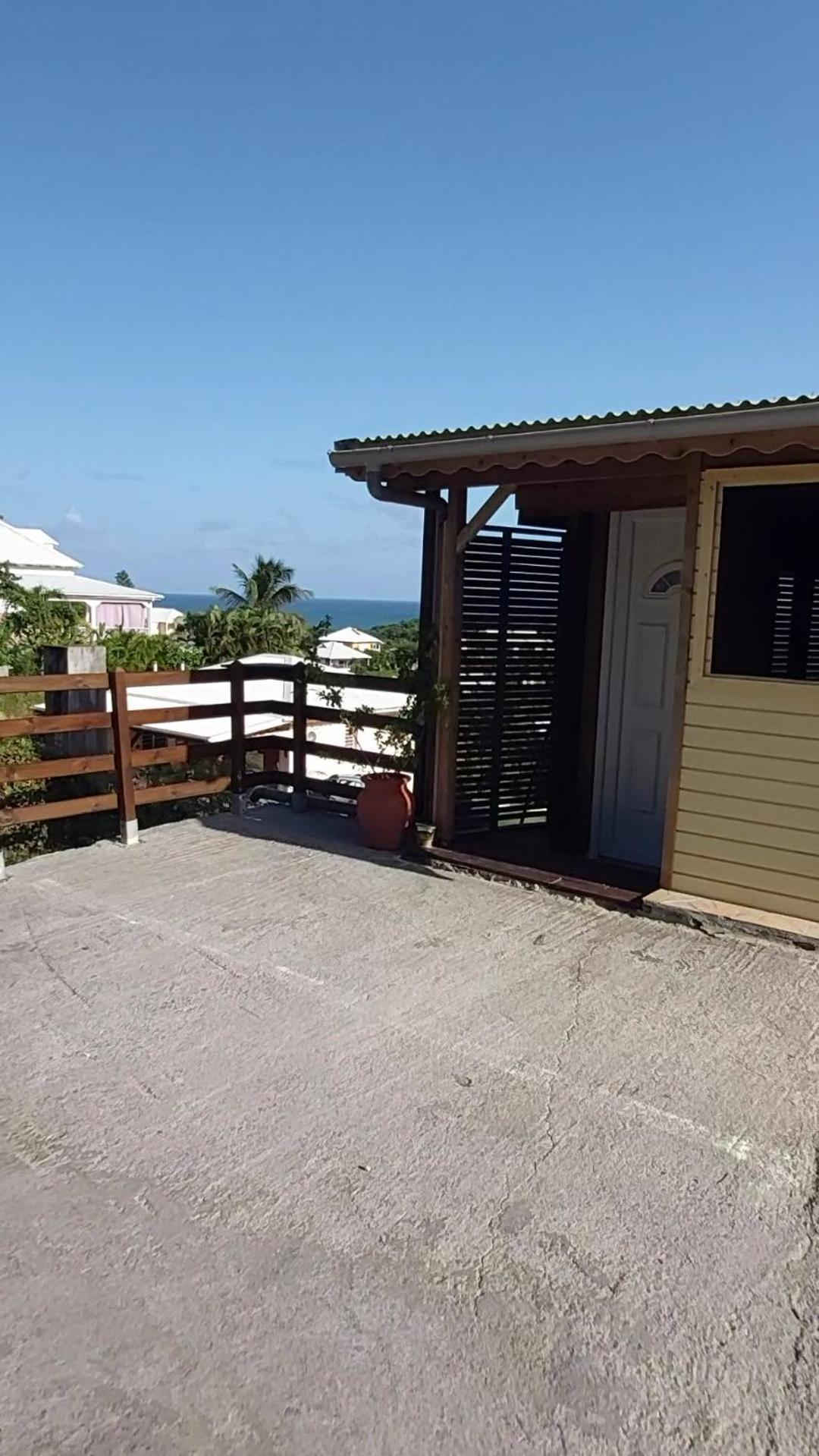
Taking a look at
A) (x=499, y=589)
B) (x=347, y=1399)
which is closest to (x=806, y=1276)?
(x=347, y=1399)

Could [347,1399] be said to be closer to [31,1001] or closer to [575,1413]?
[575,1413]

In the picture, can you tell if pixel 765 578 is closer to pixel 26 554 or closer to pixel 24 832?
pixel 24 832

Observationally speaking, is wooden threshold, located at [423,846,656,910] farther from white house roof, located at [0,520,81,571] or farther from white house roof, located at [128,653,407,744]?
white house roof, located at [0,520,81,571]

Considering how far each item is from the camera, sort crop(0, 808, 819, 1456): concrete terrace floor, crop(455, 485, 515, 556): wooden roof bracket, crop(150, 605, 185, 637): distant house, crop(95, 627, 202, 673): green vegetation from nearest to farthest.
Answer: crop(0, 808, 819, 1456): concrete terrace floor, crop(455, 485, 515, 556): wooden roof bracket, crop(95, 627, 202, 673): green vegetation, crop(150, 605, 185, 637): distant house

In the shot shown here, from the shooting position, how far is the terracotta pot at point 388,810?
6312mm

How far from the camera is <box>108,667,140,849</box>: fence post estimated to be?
623 centimetres

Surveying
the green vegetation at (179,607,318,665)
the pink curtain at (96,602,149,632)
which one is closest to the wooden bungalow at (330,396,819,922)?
the green vegetation at (179,607,318,665)

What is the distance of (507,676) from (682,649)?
1.79 metres

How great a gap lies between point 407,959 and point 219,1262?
2123 mm

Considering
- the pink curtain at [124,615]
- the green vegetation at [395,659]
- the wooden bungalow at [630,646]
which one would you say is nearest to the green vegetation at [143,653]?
the green vegetation at [395,659]

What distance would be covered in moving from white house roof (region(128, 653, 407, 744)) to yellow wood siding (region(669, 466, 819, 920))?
2.07 m

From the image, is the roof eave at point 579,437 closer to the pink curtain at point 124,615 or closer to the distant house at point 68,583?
the distant house at point 68,583


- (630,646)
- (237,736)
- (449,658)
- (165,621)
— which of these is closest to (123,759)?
(237,736)

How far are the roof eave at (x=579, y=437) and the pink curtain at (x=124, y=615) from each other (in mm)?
33014
